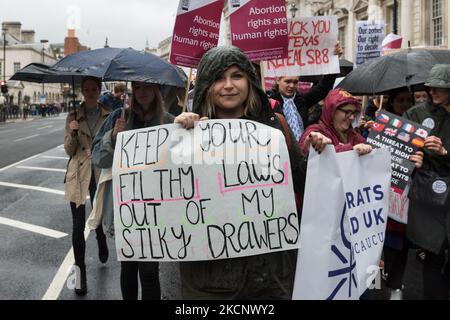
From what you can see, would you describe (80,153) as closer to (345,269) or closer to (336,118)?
(336,118)

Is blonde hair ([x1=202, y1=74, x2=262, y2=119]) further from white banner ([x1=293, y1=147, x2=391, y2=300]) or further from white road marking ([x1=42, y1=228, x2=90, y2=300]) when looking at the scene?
white road marking ([x1=42, y1=228, x2=90, y2=300])

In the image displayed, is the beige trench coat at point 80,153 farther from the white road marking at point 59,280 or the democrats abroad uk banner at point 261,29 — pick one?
the democrats abroad uk banner at point 261,29

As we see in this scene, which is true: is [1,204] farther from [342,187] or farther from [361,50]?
[342,187]

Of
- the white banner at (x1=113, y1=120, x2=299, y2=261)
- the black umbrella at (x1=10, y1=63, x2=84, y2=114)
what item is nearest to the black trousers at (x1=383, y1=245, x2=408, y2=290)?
the white banner at (x1=113, y1=120, x2=299, y2=261)

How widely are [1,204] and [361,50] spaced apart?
22.2 ft

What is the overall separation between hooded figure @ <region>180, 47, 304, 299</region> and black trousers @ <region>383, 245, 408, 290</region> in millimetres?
2284

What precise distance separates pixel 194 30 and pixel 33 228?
185 inches

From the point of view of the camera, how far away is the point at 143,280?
13.3 ft

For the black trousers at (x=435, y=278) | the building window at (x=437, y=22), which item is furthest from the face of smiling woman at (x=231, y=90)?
the building window at (x=437, y=22)

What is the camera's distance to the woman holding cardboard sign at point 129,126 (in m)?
4.20

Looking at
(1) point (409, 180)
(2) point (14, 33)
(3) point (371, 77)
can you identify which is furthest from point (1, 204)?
(2) point (14, 33)

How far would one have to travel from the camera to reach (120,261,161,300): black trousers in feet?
13.2

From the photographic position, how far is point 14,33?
382ft

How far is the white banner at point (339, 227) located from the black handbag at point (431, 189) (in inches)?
32.0
